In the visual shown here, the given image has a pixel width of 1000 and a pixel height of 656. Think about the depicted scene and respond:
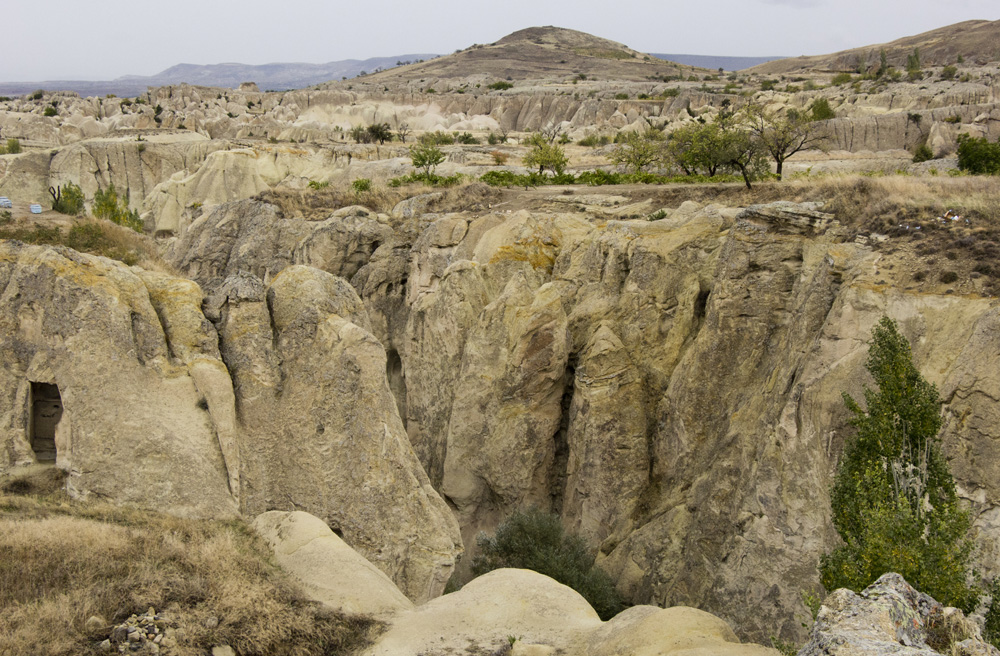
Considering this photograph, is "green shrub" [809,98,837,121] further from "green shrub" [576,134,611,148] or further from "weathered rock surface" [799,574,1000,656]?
"weathered rock surface" [799,574,1000,656]

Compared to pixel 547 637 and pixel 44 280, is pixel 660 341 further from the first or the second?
pixel 44 280

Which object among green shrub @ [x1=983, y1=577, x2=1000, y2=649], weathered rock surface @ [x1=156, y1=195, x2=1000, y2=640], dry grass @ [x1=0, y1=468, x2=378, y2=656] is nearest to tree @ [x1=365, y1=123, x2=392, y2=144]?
weathered rock surface @ [x1=156, y1=195, x2=1000, y2=640]

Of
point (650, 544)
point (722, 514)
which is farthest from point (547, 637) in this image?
point (650, 544)

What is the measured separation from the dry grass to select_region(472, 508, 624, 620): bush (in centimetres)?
666

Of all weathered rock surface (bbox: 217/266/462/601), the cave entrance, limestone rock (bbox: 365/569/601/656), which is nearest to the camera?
limestone rock (bbox: 365/569/601/656)

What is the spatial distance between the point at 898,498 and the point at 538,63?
136m

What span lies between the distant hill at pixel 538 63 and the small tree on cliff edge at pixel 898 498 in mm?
107342

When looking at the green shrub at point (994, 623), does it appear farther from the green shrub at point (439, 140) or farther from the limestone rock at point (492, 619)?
the green shrub at point (439, 140)

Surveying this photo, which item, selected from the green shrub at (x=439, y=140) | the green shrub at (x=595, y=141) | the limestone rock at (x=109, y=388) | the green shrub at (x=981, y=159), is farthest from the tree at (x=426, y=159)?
the limestone rock at (x=109, y=388)

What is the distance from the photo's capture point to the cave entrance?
1233 cm

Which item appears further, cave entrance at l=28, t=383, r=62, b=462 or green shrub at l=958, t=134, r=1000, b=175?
green shrub at l=958, t=134, r=1000, b=175

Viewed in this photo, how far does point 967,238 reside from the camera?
511 inches

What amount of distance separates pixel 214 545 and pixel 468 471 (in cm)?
996

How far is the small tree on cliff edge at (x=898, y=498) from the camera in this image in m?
7.84
